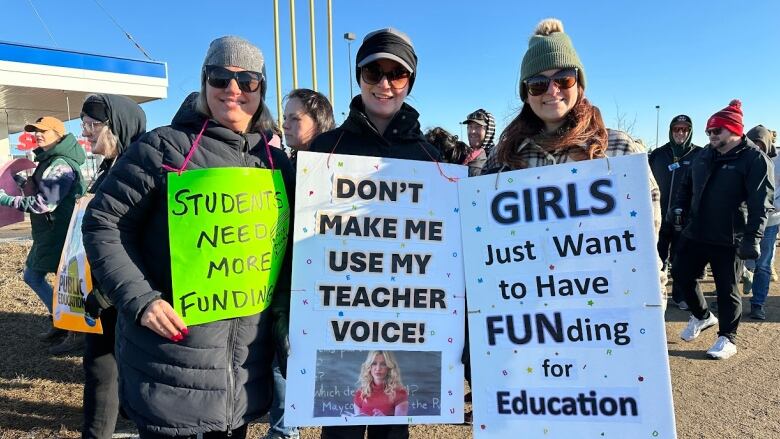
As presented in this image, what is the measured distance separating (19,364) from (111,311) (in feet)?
8.57

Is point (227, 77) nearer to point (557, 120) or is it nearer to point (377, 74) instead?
point (377, 74)

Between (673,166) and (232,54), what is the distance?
6.37m

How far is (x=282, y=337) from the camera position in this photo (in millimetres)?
1864

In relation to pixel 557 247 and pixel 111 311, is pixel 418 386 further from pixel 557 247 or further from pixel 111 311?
pixel 111 311

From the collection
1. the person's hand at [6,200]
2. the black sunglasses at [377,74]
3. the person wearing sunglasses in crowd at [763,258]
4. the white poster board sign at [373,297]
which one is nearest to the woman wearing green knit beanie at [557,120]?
the white poster board sign at [373,297]

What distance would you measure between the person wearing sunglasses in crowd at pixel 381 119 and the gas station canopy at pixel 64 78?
15900 millimetres

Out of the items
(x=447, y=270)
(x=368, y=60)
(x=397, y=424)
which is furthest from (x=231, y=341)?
(x=368, y=60)

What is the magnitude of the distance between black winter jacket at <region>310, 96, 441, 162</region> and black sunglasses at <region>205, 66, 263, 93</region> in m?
0.37

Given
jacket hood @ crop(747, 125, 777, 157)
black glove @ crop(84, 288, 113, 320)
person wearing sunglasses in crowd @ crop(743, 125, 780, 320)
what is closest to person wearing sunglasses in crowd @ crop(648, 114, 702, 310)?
person wearing sunglasses in crowd @ crop(743, 125, 780, 320)

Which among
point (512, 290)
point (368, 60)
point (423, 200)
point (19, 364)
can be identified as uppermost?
point (368, 60)

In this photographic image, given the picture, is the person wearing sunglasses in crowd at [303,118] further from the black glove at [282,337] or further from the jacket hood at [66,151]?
the jacket hood at [66,151]

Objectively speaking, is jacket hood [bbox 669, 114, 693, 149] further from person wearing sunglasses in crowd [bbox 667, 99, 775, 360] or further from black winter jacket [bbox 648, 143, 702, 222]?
person wearing sunglasses in crowd [bbox 667, 99, 775, 360]

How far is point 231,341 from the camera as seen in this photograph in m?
1.83

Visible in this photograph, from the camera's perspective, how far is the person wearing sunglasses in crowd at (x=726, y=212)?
4586 millimetres
